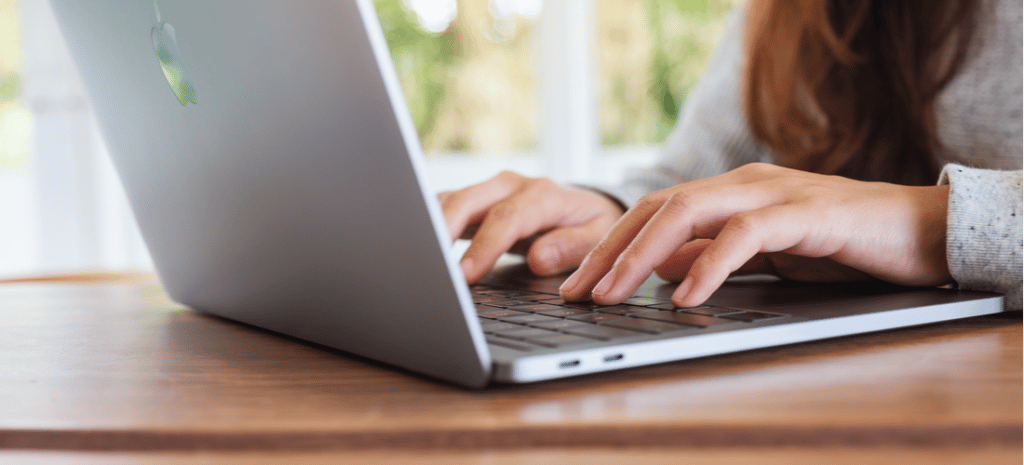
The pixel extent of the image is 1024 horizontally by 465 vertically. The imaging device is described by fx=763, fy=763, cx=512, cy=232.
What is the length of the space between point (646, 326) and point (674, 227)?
0.40 ft

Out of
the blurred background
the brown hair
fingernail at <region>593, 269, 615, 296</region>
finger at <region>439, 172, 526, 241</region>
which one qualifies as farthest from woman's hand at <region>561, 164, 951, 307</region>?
the blurred background

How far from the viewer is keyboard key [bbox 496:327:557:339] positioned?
1.21 ft

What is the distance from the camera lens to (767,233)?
491mm

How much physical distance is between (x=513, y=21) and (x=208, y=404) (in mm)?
2972

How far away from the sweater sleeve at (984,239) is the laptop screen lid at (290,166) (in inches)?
16.0

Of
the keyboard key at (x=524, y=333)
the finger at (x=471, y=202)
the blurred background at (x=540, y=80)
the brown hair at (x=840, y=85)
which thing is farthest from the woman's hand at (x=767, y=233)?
the blurred background at (x=540, y=80)

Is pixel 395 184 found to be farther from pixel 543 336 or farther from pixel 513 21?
pixel 513 21

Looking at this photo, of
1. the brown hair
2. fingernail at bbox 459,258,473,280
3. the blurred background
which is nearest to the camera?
fingernail at bbox 459,258,473,280

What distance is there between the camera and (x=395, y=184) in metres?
0.31

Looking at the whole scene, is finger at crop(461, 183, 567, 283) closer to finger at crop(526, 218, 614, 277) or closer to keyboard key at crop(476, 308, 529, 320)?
finger at crop(526, 218, 614, 277)

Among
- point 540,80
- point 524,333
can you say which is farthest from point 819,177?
point 540,80

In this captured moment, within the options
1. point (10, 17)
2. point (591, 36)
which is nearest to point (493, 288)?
point (591, 36)

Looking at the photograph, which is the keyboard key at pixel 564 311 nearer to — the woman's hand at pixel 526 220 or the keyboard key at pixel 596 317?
the keyboard key at pixel 596 317

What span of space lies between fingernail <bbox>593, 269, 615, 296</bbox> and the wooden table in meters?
0.10
